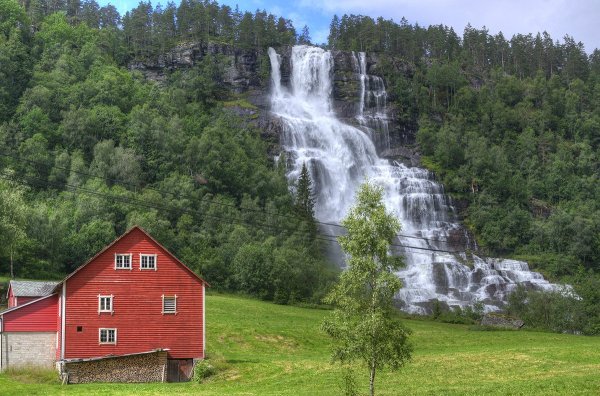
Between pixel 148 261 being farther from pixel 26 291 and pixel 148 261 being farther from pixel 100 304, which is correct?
pixel 26 291

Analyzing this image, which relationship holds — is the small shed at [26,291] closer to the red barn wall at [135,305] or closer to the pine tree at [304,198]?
the red barn wall at [135,305]

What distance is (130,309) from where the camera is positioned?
56312 millimetres

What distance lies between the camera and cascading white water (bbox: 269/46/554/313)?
117 m

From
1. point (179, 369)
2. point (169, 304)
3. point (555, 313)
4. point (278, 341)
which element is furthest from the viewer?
point (555, 313)

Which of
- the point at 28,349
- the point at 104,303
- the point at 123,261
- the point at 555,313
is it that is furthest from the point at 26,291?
the point at 555,313

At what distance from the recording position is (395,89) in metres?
181

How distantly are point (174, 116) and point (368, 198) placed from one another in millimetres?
108542

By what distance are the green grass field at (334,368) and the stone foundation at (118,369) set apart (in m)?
2.68

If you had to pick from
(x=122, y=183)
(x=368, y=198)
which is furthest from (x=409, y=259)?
(x=368, y=198)

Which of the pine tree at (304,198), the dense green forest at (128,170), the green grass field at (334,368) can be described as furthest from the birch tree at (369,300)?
the pine tree at (304,198)

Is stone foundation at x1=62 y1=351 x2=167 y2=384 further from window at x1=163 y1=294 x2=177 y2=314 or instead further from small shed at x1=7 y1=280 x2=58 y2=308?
small shed at x1=7 y1=280 x2=58 y2=308

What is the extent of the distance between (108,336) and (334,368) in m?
15.4

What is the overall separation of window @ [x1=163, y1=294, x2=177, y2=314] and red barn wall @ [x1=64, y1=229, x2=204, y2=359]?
26 cm

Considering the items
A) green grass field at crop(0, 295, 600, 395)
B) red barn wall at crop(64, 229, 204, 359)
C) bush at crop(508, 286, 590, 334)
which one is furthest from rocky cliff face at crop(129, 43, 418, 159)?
red barn wall at crop(64, 229, 204, 359)
